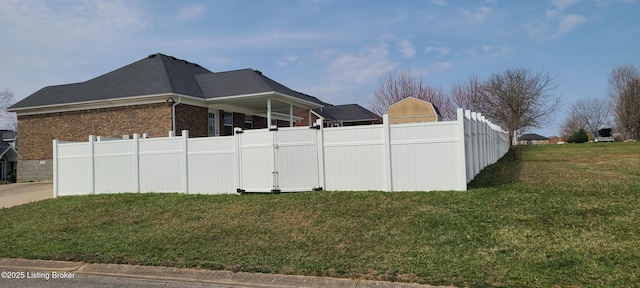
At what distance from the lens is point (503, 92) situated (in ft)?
128

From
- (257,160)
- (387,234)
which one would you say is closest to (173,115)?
(257,160)

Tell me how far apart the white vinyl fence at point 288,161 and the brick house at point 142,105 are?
5.18 metres

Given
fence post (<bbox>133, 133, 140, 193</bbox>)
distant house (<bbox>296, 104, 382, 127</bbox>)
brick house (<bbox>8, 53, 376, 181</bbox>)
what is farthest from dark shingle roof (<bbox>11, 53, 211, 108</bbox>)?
distant house (<bbox>296, 104, 382, 127</bbox>)

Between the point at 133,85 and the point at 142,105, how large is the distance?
1.53 m

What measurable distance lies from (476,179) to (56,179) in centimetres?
1286

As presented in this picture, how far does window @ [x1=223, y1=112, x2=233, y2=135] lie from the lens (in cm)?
2217

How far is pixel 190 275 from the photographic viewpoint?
575 cm

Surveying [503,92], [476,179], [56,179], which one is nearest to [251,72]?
[56,179]

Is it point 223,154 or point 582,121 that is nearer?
point 223,154

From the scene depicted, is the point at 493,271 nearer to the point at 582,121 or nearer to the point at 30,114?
the point at 30,114

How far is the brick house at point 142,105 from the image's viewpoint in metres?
18.5

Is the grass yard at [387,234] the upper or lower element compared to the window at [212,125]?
lower

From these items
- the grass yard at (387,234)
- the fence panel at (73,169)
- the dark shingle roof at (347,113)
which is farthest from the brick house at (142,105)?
the dark shingle roof at (347,113)

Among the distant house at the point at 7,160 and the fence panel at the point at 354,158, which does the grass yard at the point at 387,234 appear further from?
the distant house at the point at 7,160
